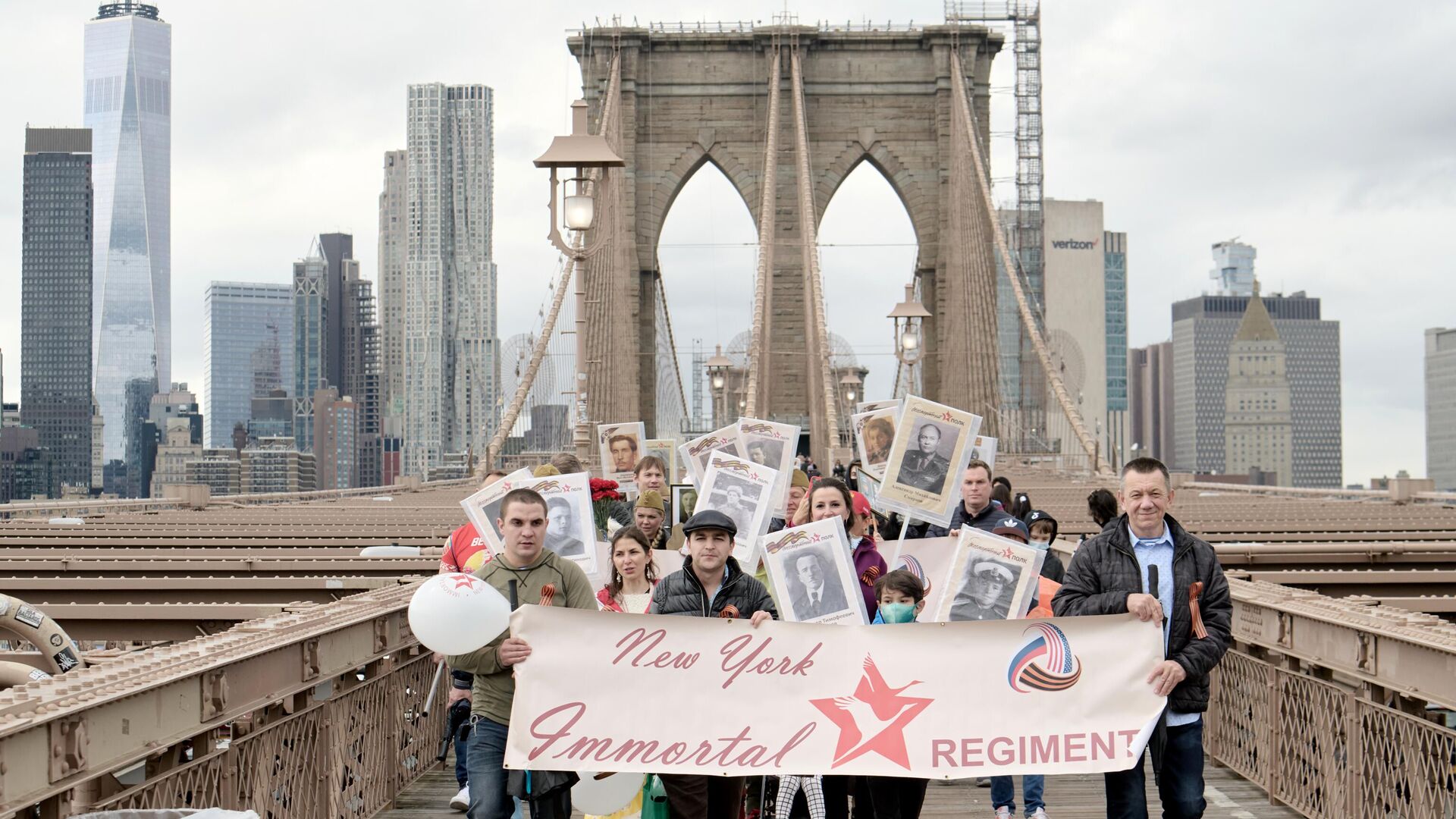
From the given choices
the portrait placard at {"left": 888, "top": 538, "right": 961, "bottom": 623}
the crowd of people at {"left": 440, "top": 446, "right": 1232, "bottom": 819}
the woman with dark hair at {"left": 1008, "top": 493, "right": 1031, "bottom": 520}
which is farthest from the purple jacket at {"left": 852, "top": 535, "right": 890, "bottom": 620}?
the woman with dark hair at {"left": 1008, "top": 493, "right": 1031, "bottom": 520}

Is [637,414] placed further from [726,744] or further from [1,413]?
[1,413]

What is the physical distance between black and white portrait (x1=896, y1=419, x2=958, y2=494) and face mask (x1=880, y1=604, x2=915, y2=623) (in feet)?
9.26

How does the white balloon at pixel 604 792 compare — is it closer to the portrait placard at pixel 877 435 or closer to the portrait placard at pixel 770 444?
the portrait placard at pixel 770 444

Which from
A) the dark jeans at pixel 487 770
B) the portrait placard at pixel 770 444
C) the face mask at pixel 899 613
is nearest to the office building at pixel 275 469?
the portrait placard at pixel 770 444

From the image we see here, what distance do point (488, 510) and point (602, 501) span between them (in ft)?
6.14

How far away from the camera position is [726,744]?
538 cm

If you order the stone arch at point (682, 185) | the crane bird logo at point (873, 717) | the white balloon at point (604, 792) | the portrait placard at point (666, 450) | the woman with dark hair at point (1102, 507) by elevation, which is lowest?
the white balloon at point (604, 792)

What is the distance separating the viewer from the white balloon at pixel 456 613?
495cm

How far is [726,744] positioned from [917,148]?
1608 inches

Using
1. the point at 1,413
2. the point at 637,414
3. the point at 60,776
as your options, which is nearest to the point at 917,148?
the point at 637,414

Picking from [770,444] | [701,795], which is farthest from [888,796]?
[770,444]

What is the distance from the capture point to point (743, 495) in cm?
772

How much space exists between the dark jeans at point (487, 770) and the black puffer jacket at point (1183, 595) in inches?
82.6

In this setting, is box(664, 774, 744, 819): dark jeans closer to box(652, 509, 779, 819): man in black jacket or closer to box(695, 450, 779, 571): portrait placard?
box(652, 509, 779, 819): man in black jacket
